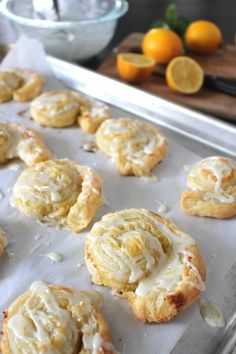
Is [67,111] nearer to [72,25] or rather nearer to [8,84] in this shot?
[8,84]

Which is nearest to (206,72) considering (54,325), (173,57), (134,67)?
(173,57)

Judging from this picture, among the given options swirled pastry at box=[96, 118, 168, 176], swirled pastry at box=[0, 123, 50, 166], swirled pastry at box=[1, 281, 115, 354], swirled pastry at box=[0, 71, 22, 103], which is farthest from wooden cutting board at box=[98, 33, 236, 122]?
swirled pastry at box=[1, 281, 115, 354]

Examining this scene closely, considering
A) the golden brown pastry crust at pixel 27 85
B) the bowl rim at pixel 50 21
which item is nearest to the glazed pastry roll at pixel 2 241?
the golden brown pastry crust at pixel 27 85

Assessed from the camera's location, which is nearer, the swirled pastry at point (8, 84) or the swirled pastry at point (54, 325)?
the swirled pastry at point (54, 325)

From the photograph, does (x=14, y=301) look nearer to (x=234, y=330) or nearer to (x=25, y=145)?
(x=234, y=330)

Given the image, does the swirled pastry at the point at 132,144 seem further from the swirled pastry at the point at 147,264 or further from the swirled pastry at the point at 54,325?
the swirled pastry at the point at 54,325

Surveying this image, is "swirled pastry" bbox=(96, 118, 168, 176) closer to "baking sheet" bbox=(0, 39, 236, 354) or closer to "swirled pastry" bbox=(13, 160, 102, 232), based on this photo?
"baking sheet" bbox=(0, 39, 236, 354)

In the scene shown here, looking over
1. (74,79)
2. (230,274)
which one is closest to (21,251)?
(230,274)
